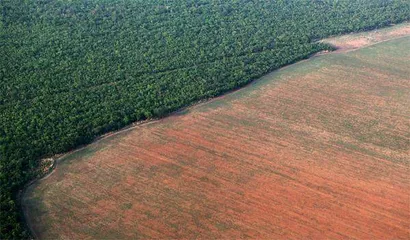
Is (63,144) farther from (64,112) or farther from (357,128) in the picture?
(357,128)

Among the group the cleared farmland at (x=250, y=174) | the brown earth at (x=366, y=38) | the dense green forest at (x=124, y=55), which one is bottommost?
the cleared farmland at (x=250, y=174)

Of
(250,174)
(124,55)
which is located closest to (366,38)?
(124,55)

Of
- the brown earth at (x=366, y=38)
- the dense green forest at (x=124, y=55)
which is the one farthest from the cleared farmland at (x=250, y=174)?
the brown earth at (x=366, y=38)

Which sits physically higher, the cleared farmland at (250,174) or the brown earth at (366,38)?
the brown earth at (366,38)

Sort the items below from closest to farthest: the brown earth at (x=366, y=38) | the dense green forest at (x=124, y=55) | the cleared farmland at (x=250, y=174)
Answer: the cleared farmland at (x=250, y=174), the dense green forest at (x=124, y=55), the brown earth at (x=366, y=38)

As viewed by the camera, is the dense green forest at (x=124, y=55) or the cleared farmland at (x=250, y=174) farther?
the dense green forest at (x=124, y=55)

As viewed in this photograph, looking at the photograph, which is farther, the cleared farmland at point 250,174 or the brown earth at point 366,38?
the brown earth at point 366,38

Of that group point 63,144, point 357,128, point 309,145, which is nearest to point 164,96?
point 63,144

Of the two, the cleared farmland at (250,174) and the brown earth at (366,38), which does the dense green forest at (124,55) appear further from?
the cleared farmland at (250,174)

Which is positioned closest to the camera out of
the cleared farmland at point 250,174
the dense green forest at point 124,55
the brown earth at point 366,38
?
the cleared farmland at point 250,174
